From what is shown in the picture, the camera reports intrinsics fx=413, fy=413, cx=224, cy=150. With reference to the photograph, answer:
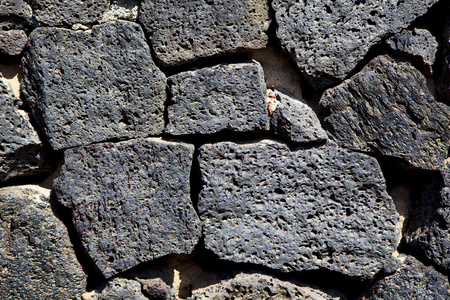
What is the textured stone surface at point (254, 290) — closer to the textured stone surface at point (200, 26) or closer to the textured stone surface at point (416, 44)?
the textured stone surface at point (200, 26)

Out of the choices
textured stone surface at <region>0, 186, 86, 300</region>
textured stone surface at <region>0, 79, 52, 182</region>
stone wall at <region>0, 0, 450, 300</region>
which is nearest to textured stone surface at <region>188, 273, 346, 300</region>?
stone wall at <region>0, 0, 450, 300</region>

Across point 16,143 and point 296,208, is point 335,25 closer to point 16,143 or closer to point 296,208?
point 296,208

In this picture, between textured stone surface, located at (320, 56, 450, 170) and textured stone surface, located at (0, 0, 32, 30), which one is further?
textured stone surface, located at (320, 56, 450, 170)

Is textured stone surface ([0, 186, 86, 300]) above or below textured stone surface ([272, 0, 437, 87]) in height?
below

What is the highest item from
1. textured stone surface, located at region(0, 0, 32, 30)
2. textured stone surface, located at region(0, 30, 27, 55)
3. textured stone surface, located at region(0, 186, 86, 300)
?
textured stone surface, located at region(0, 0, 32, 30)

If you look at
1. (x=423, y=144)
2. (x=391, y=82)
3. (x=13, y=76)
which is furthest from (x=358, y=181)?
(x=13, y=76)

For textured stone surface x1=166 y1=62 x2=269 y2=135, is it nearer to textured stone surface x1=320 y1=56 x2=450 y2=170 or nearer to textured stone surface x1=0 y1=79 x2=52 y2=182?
textured stone surface x1=320 y1=56 x2=450 y2=170

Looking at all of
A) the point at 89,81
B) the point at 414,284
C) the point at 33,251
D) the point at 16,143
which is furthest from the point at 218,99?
the point at 414,284
